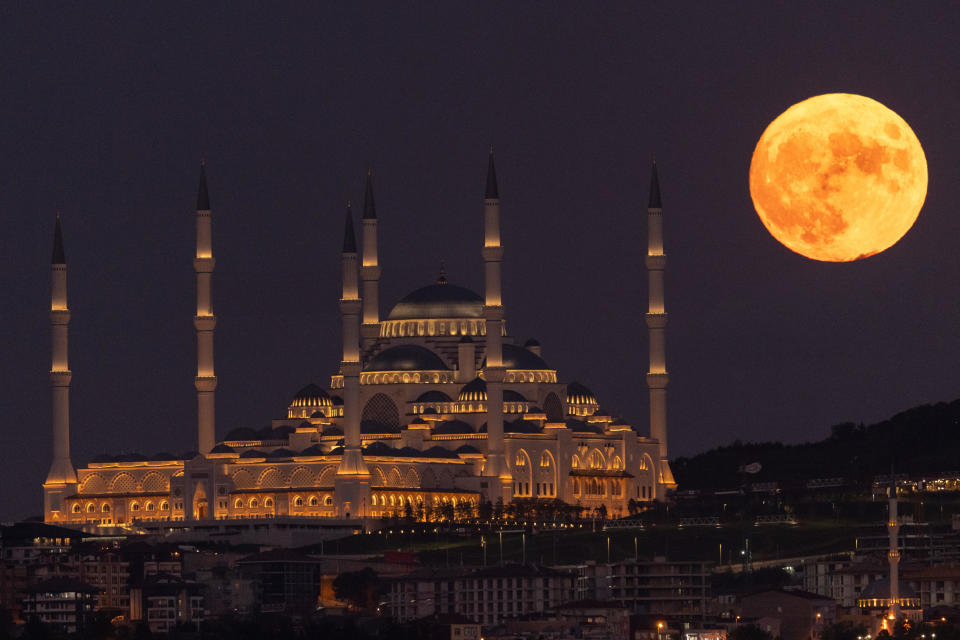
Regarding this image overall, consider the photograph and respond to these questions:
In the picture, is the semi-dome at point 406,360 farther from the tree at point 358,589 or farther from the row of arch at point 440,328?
the tree at point 358,589

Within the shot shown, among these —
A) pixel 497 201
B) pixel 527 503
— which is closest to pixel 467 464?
pixel 527 503

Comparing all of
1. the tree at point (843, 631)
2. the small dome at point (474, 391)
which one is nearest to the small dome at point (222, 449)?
the small dome at point (474, 391)

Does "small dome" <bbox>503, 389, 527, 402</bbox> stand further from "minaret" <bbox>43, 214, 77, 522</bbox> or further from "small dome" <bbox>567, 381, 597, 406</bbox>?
"minaret" <bbox>43, 214, 77, 522</bbox>

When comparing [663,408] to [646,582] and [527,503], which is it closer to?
[527,503]

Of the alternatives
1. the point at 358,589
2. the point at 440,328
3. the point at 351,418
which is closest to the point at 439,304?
the point at 440,328

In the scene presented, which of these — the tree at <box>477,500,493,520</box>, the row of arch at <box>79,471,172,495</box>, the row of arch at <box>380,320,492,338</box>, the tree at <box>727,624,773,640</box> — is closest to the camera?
the tree at <box>727,624,773,640</box>

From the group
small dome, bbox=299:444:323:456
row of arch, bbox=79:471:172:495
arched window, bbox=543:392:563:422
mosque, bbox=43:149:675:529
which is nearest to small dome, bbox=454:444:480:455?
mosque, bbox=43:149:675:529

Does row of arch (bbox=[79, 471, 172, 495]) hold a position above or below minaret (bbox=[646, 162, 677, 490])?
below

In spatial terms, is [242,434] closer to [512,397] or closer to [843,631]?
[512,397]
